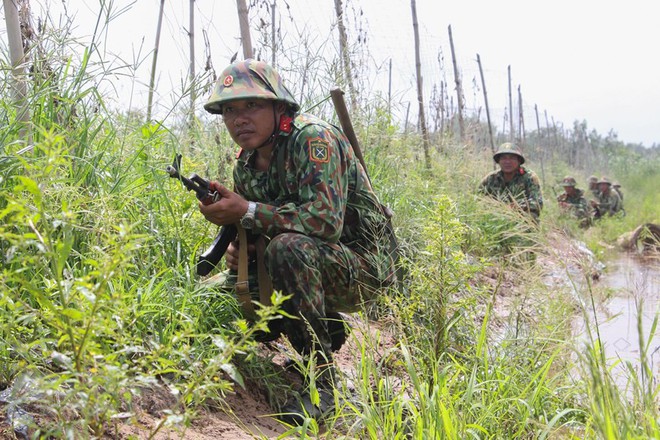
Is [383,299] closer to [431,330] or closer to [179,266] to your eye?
[431,330]

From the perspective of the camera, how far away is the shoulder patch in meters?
2.61

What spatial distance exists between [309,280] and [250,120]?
69 cm

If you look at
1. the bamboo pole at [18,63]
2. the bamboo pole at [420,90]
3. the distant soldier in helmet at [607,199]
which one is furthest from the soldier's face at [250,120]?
the distant soldier in helmet at [607,199]

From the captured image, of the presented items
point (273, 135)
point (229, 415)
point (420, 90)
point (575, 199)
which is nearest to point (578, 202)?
point (575, 199)

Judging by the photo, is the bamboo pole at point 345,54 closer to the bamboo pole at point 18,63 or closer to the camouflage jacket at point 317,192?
the camouflage jacket at point 317,192

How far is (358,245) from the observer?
2.95 m

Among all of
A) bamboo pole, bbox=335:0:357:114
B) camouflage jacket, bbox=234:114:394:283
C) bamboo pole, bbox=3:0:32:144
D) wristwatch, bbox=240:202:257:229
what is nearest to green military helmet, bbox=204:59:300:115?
camouflage jacket, bbox=234:114:394:283

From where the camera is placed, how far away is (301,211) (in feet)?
8.46

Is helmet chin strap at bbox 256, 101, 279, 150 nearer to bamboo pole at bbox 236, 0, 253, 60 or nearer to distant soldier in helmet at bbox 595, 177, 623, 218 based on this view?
bamboo pole at bbox 236, 0, 253, 60

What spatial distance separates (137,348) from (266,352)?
1.52 m

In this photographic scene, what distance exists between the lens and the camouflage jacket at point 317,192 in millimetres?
2588

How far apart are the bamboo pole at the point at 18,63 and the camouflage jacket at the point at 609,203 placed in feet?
45.3

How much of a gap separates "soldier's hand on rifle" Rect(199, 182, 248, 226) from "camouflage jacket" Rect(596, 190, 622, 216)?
13387 mm

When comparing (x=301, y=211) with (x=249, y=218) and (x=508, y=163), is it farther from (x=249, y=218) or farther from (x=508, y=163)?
(x=508, y=163)
